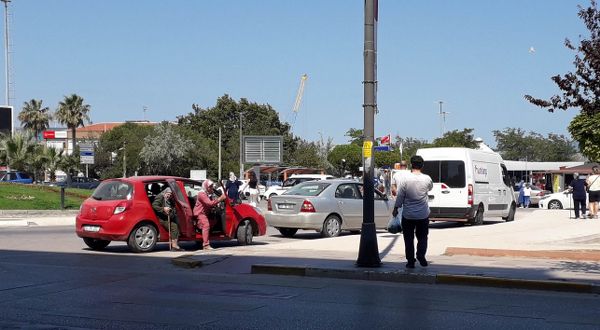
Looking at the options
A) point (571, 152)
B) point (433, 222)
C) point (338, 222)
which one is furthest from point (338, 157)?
point (338, 222)

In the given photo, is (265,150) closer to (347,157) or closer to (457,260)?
(457,260)

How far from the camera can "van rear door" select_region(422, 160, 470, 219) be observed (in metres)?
21.7

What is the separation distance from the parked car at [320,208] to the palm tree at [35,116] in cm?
7058

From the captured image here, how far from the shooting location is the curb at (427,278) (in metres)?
10.1

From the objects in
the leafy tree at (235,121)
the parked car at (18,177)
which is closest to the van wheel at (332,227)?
the parked car at (18,177)

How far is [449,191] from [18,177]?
42433 mm

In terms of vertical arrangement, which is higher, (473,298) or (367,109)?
(367,109)

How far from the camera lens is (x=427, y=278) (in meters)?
10.9

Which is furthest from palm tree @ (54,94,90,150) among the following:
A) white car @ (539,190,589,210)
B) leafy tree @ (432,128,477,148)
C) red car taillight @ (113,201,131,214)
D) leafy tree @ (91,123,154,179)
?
red car taillight @ (113,201,131,214)

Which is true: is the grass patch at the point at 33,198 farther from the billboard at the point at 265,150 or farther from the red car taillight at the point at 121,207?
the red car taillight at the point at 121,207

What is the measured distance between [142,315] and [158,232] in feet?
23.6

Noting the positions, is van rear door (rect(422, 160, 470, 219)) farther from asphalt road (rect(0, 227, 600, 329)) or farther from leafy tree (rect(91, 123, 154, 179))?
leafy tree (rect(91, 123, 154, 179))

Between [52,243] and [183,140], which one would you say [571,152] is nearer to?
[183,140]

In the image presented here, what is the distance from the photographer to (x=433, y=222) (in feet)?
82.8
